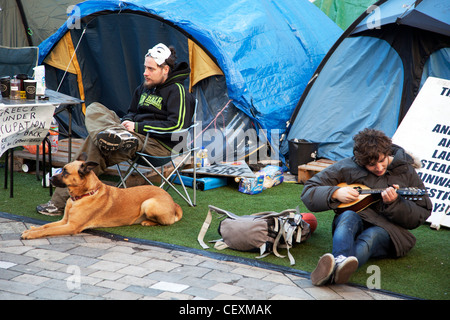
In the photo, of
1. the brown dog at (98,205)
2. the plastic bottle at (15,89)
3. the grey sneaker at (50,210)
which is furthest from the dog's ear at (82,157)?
the plastic bottle at (15,89)

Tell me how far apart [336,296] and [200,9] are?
4.63 metres

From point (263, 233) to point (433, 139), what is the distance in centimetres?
222

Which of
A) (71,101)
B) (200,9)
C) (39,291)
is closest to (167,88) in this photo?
(71,101)

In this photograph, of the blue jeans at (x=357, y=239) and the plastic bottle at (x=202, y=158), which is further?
the plastic bottle at (x=202, y=158)

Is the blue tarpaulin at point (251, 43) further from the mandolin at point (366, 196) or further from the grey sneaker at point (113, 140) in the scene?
the mandolin at point (366, 196)

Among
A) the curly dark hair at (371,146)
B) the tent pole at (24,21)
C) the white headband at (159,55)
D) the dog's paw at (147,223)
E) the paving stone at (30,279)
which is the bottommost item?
the paving stone at (30,279)

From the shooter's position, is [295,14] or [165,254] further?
[295,14]

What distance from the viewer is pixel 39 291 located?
10.8 ft

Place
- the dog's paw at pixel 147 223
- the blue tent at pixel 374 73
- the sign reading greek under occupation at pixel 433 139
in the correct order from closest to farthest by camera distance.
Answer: the dog's paw at pixel 147 223, the sign reading greek under occupation at pixel 433 139, the blue tent at pixel 374 73

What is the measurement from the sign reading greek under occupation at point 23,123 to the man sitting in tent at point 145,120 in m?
0.46

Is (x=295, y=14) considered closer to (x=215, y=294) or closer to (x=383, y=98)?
(x=383, y=98)

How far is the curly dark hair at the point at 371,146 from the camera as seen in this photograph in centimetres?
373

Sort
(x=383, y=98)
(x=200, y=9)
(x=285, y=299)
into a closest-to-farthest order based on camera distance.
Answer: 1. (x=285, y=299)
2. (x=383, y=98)
3. (x=200, y=9)

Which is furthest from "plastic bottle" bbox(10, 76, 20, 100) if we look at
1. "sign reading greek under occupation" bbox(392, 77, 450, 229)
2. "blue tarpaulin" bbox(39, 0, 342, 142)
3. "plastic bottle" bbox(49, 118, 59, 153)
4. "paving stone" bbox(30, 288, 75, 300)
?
"sign reading greek under occupation" bbox(392, 77, 450, 229)
